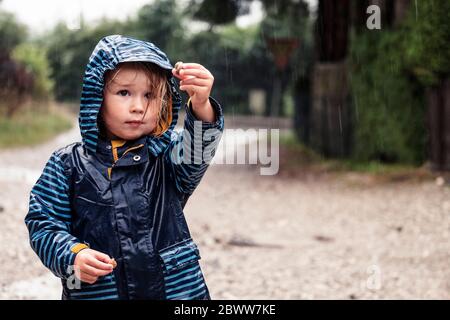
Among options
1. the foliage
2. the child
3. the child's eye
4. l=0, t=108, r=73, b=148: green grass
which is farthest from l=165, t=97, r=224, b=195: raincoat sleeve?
the foliage

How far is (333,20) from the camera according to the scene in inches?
559

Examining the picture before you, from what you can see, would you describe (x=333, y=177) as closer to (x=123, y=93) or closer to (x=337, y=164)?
(x=337, y=164)

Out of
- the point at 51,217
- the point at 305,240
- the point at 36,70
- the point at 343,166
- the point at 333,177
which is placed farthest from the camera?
the point at 36,70

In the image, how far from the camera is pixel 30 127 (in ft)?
65.1

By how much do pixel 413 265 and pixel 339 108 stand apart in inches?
334

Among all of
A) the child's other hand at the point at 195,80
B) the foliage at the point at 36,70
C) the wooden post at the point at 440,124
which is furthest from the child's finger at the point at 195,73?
the foliage at the point at 36,70

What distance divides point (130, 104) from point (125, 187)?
28cm

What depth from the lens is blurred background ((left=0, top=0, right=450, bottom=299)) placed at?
5422 mm

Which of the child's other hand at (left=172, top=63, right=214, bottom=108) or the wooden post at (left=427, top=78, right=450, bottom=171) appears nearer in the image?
the child's other hand at (left=172, top=63, right=214, bottom=108)

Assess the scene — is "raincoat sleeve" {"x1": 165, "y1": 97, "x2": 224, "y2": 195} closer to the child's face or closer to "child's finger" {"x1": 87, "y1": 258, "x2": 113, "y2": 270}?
the child's face

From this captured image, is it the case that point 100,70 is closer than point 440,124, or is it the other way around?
point 100,70

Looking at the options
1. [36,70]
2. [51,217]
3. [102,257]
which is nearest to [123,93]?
[51,217]

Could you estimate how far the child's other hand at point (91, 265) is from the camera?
2.04 m
